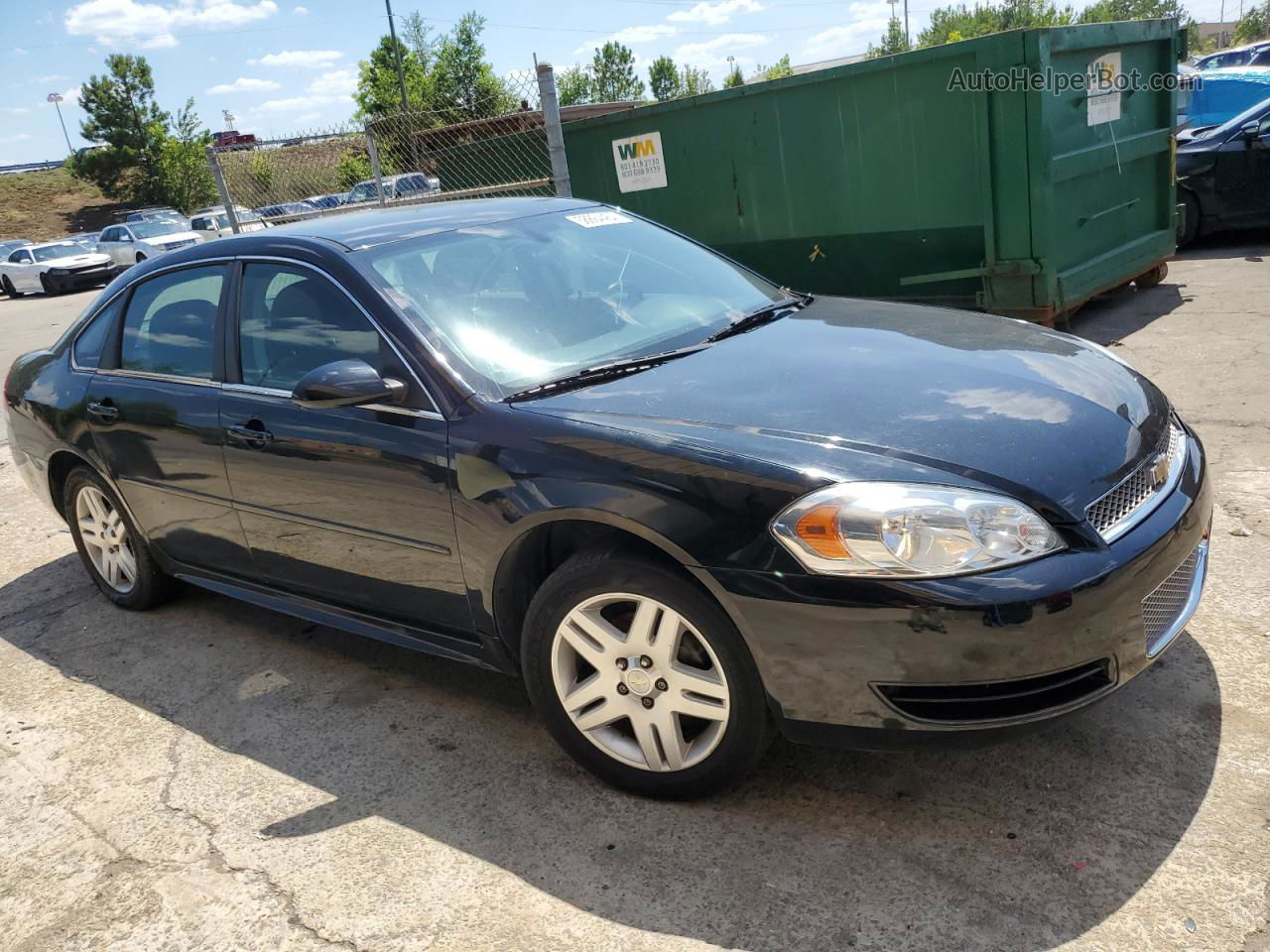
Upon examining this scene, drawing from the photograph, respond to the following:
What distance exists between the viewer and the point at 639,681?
284 centimetres

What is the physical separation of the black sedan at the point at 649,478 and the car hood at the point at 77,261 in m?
24.5

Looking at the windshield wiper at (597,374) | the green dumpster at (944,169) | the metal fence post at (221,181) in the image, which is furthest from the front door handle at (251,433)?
the metal fence post at (221,181)

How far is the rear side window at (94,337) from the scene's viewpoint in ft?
15.0

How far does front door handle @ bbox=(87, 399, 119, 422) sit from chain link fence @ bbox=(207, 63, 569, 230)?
4.55 m

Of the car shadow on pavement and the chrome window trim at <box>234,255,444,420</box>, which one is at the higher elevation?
the chrome window trim at <box>234,255,444,420</box>

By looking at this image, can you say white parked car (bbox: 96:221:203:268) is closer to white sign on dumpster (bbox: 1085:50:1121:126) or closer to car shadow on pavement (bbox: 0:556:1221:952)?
white sign on dumpster (bbox: 1085:50:1121:126)

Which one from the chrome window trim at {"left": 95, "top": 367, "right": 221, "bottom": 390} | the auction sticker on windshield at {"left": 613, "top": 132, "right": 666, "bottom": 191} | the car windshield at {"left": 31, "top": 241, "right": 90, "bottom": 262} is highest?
the auction sticker on windshield at {"left": 613, "top": 132, "right": 666, "bottom": 191}

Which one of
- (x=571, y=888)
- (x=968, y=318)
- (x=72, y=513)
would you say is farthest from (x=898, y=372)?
(x=72, y=513)

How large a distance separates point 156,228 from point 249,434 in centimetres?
2671

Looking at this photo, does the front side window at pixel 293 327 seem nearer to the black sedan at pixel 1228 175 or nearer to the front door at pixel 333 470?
the front door at pixel 333 470

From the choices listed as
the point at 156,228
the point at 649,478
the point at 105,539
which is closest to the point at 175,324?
the point at 105,539

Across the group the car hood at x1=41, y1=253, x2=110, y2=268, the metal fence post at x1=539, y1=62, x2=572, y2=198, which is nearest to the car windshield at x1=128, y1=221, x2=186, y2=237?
the car hood at x1=41, y1=253, x2=110, y2=268

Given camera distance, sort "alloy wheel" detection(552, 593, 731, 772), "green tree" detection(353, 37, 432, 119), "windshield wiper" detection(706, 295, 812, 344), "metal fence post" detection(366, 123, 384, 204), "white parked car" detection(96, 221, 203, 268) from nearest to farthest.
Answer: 1. "alloy wheel" detection(552, 593, 731, 772)
2. "windshield wiper" detection(706, 295, 812, 344)
3. "metal fence post" detection(366, 123, 384, 204)
4. "white parked car" detection(96, 221, 203, 268)
5. "green tree" detection(353, 37, 432, 119)

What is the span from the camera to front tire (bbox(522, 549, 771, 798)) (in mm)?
2680
